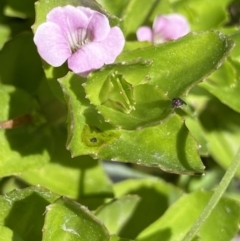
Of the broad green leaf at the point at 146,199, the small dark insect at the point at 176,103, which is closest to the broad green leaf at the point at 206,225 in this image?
the broad green leaf at the point at 146,199

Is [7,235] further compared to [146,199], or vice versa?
[146,199]

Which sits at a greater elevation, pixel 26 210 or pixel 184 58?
pixel 184 58

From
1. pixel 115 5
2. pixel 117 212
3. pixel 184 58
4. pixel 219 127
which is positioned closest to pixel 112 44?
pixel 184 58

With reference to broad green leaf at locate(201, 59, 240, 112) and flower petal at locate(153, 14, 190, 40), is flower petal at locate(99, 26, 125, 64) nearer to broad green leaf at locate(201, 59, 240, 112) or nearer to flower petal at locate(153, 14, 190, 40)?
flower petal at locate(153, 14, 190, 40)

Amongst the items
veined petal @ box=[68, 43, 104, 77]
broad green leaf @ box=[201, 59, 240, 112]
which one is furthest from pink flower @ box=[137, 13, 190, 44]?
veined petal @ box=[68, 43, 104, 77]

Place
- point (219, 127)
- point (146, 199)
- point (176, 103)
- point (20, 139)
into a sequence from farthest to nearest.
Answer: point (219, 127) → point (146, 199) → point (20, 139) → point (176, 103)

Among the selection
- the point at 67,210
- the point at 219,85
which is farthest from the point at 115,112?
the point at 219,85

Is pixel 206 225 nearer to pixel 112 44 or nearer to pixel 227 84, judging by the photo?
pixel 227 84

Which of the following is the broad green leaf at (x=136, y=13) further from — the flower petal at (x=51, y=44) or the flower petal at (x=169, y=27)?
the flower petal at (x=51, y=44)
